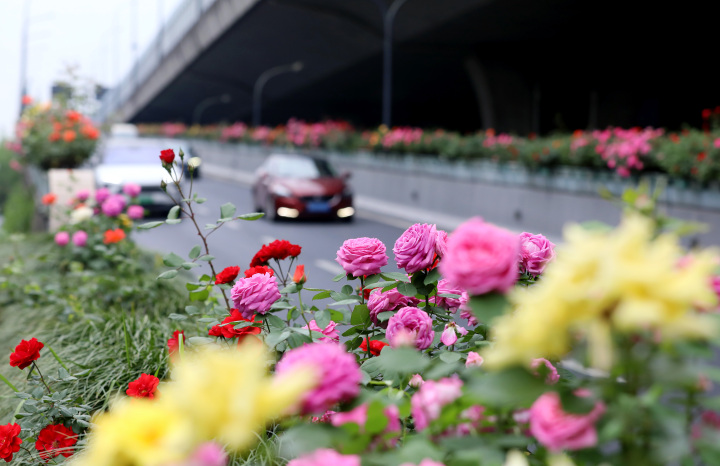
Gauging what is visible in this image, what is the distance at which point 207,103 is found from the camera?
64.8 metres

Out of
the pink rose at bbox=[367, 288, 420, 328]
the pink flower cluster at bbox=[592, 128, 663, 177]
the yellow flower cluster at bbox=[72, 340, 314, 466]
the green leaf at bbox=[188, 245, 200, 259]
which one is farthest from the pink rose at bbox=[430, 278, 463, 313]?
the pink flower cluster at bbox=[592, 128, 663, 177]

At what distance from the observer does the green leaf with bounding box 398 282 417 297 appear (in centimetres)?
218

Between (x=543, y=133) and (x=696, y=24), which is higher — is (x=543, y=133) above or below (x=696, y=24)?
below

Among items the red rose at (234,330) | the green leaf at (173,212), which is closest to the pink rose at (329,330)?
the red rose at (234,330)

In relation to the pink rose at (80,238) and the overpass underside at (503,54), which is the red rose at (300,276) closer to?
the pink rose at (80,238)

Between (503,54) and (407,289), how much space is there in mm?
26633

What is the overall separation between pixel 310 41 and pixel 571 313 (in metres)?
33.8

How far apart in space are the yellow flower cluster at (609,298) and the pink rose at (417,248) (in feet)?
3.36

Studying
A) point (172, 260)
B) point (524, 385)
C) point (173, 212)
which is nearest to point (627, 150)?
point (173, 212)

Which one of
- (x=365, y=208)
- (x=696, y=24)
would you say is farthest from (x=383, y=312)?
(x=696, y=24)

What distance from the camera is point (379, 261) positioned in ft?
7.39

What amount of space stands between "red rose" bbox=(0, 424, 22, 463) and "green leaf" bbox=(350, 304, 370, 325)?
1.21 meters

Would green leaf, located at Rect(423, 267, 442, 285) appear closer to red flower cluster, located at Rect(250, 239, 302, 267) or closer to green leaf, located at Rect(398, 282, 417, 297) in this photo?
green leaf, located at Rect(398, 282, 417, 297)

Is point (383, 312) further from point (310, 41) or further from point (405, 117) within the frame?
point (405, 117)
